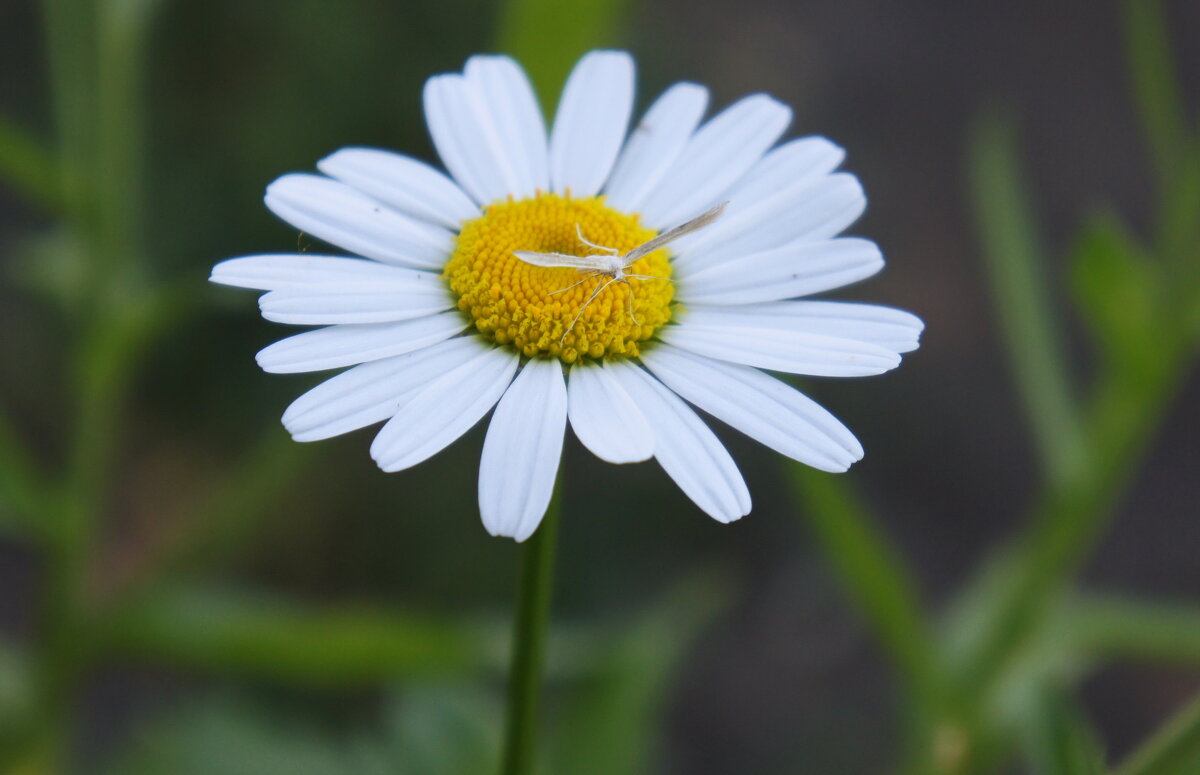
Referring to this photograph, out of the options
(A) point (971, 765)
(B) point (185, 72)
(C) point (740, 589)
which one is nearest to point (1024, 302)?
(A) point (971, 765)

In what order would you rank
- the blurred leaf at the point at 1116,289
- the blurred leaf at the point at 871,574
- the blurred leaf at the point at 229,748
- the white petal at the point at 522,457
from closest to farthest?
1. the white petal at the point at 522,457
2. the blurred leaf at the point at 1116,289
3. the blurred leaf at the point at 871,574
4. the blurred leaf at the point at 229,748

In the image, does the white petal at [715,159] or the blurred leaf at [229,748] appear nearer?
the white petal at [715,159]

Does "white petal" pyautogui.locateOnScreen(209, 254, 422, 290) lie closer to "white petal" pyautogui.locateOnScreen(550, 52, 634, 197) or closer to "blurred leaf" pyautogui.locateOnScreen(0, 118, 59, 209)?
"white petal" pyautogui.locateOnScreen(550, 52, 634, 197)

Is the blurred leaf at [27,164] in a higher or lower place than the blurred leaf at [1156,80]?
lower

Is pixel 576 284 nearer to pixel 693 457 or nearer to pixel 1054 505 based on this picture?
pixel 693 457

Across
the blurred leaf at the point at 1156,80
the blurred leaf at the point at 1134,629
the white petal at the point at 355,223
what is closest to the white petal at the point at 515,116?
the white petal at the point at 355,223

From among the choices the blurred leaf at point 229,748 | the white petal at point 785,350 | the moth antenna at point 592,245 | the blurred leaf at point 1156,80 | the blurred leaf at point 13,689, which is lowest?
the blurred leaf at point 229,748

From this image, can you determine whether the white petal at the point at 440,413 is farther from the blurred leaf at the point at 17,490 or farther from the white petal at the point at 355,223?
the blurred leaf at the point at 17,490
